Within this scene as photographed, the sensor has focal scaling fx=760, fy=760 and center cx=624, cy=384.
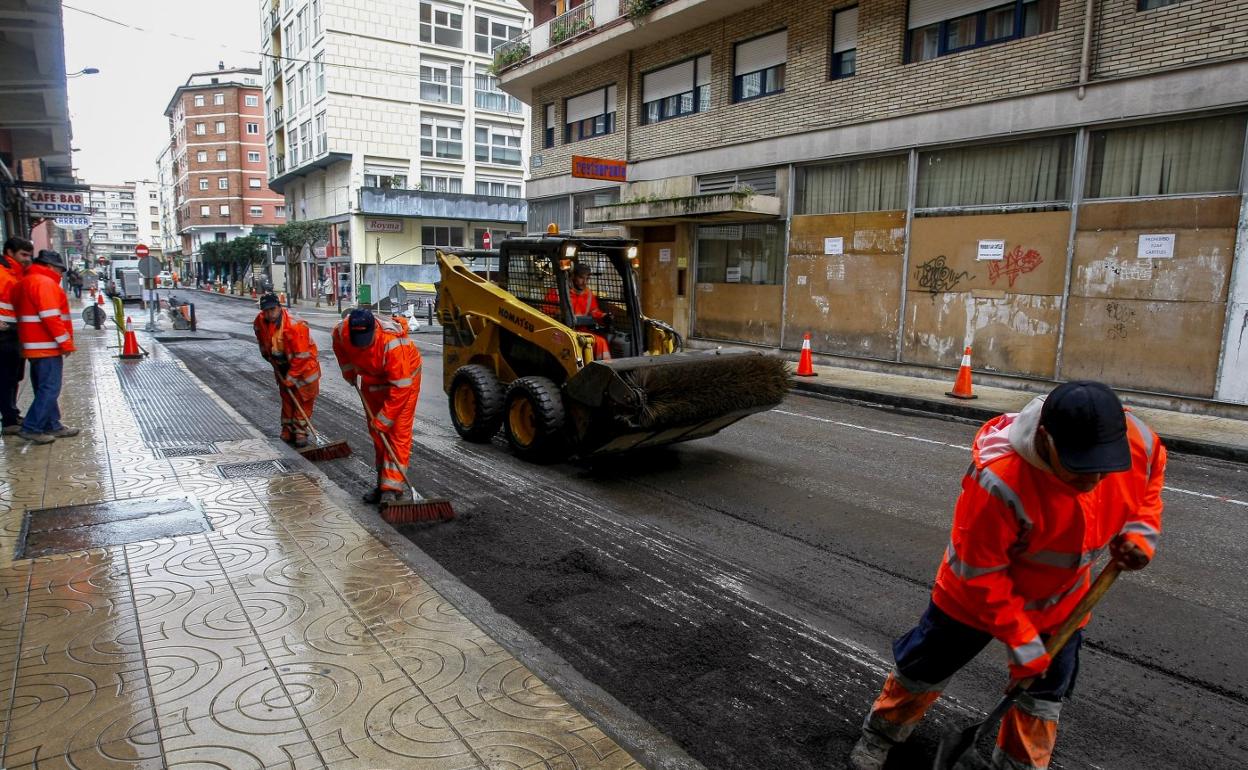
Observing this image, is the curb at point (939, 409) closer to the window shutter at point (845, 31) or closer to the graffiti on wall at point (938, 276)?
the graffiti on wall at point (938, 276)

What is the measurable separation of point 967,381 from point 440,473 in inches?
324

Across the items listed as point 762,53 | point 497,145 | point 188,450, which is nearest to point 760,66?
point 762,53

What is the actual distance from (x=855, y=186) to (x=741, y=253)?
313 centimetres

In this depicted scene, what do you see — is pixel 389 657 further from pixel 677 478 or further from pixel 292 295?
pixel 292 295

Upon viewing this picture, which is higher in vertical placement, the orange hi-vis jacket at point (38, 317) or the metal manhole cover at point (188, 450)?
the orange hi-vis jacket at point (38, 317)

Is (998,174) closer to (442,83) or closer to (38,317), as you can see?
(38,317)

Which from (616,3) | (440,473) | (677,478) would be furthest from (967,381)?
(616,3)

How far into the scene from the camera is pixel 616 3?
19.0 m

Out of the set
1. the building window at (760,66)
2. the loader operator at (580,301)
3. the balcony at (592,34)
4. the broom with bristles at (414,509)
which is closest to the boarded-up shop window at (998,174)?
the building window at (760,66)

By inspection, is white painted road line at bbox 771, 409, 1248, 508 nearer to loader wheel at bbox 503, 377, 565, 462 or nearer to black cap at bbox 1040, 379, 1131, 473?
loader wheel at bbox 503, 377, 565, 462

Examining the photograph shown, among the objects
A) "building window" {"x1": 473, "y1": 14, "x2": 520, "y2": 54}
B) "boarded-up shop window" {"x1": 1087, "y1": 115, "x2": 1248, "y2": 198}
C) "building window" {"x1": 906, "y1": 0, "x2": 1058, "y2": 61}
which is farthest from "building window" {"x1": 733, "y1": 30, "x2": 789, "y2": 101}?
"building window" {"x1": 473, "y1": 14, "x2": 520, "y2": 54}

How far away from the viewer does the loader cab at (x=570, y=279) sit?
7.30 metres

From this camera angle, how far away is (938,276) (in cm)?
1327

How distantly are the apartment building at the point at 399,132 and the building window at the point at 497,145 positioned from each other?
0.20ft
